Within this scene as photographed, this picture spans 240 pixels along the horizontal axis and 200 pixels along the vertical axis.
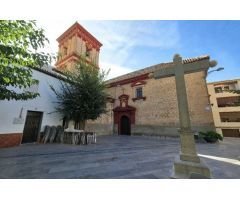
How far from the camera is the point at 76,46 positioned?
1731 centimetres

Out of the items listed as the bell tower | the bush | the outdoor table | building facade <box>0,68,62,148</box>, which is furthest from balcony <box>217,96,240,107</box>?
building facade <box>0,68,62,148</box>

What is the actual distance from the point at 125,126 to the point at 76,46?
1265cm

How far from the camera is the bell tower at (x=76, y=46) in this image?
680 inches

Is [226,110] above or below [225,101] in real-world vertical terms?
below

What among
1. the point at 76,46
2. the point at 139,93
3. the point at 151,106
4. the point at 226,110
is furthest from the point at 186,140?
the point at 226,110

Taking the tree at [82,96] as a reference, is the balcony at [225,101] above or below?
above

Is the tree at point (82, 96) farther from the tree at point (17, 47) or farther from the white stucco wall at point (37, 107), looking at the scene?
the tree at point (17, 47)

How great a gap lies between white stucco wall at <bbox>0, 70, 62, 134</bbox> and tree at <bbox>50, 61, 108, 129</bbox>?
474mm

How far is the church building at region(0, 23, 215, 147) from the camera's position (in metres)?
7.52

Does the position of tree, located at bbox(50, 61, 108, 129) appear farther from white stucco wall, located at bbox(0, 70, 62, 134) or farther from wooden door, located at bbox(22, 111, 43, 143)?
wooden door, located at bbox(22, 111, 43, 143)

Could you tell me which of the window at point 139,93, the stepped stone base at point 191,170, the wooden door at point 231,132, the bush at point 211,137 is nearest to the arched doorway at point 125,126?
the window at point 139,93

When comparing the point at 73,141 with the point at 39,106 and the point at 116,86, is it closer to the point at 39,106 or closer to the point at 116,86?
the point at 39,106

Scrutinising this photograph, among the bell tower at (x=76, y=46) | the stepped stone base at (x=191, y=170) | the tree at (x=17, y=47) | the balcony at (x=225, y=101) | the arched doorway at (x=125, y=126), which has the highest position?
the bell tower at (x=76, y=46)

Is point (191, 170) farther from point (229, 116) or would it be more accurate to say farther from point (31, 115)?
Answer: point (229, 116)
